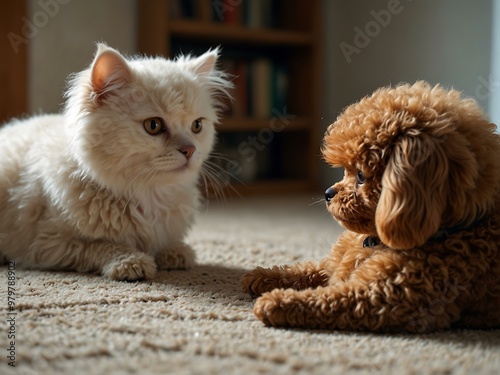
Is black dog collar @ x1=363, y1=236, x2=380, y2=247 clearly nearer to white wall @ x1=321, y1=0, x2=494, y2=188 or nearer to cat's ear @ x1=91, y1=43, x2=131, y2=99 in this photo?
cat's ear @ x1=91, y1=43, x2=131, y2=99

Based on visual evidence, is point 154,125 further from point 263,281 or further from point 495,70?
point 495,70

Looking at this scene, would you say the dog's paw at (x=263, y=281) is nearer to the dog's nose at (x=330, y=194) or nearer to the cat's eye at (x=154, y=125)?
the dog's nose at (x=330, y=194)

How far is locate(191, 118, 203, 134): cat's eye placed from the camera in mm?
1575

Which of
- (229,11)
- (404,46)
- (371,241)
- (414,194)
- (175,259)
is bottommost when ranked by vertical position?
(175,259)

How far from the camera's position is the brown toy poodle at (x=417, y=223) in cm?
100

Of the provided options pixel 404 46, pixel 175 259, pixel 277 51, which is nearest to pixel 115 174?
pixel 175 259

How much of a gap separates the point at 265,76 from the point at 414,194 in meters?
2.85

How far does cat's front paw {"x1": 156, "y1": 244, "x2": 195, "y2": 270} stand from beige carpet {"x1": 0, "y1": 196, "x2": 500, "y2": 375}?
89 millimetres

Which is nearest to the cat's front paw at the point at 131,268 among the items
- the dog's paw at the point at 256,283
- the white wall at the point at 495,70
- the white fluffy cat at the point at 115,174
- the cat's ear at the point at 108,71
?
the white fluffy cat at the point at 115,174

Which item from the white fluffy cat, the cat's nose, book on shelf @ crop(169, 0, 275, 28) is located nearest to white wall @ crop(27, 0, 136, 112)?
book on shelf @ crop(169, 0, 275, 28)

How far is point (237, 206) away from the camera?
10.2ft

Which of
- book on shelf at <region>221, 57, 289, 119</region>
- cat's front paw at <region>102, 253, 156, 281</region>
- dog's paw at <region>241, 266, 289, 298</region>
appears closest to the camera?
dog's paw at <region>241, 266, 289, 298</region>

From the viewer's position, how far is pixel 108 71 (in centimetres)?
145

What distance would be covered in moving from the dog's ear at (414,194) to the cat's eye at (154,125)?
0.67 m
